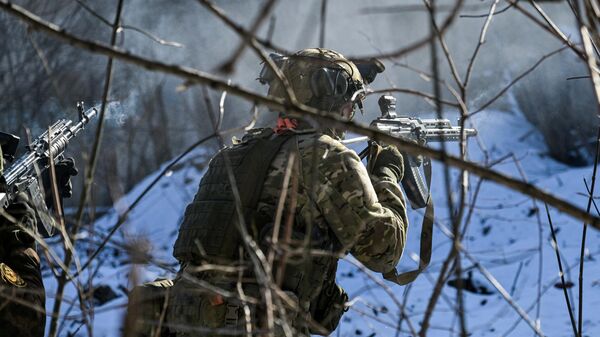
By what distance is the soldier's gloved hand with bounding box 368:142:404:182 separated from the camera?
161 inches

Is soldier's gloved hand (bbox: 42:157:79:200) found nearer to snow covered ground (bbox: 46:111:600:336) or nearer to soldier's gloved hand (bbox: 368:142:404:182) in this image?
snow covered ground (bbox: 46:111:600:336)

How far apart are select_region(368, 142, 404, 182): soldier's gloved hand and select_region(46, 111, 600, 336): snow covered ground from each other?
80 centimetres

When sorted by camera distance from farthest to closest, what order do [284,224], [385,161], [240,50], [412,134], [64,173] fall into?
1. [64,173]
2. [412,134]
3. [385,161]
4. [284,224]
5. [240,50]

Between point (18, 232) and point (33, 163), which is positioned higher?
point (33, 163)

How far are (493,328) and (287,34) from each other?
772cm

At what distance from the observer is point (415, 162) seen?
14.2 ft

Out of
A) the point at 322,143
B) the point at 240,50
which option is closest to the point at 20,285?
the point at 322,143

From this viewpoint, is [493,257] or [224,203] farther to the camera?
[493,257]

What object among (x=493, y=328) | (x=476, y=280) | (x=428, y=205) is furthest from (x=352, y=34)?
(x=428, y=205)

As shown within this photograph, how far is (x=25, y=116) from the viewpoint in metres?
11.4

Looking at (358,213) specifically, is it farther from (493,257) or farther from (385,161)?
(493,257)

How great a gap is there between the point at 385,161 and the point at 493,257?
158 inches

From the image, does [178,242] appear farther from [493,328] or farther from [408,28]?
[408,28]

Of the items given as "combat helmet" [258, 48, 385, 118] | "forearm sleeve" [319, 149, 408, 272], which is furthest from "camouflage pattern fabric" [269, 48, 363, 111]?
"forearm sleeve" [319, 149, 408, 272]
